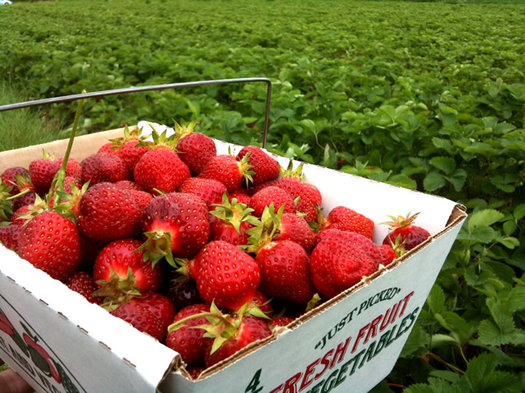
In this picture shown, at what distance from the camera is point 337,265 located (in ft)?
3.48

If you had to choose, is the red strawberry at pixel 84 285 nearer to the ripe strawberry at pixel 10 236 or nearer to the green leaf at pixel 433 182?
the ripe strawberry at pixel 10 236

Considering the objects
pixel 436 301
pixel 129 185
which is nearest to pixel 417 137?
pixel 436 301

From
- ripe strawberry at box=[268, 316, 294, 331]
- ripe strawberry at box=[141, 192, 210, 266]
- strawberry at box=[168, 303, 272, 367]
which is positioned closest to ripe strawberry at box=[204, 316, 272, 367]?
strawberry at box=[168, 303, 272, 367]

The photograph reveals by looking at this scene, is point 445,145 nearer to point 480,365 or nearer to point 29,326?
point 480,365

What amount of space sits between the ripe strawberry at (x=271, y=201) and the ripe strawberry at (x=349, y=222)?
0.43 ft

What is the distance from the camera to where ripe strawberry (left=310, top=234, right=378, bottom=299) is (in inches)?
41.6

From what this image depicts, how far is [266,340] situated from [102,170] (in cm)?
85

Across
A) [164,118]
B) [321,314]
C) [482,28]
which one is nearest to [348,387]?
[321,314]

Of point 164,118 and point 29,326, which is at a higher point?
point 29,326

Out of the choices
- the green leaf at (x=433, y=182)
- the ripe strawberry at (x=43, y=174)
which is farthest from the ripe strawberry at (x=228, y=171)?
the green leaf at (x=433, y=182)

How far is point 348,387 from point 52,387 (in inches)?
27.7

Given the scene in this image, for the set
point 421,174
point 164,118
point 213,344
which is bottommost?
point 164,118

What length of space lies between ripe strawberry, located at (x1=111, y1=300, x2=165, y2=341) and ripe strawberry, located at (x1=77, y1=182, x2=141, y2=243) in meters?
0.19

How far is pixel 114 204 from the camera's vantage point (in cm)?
112
